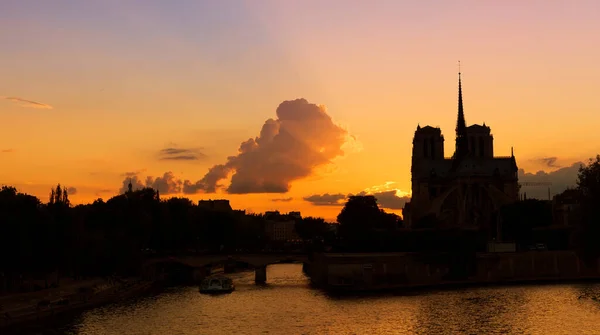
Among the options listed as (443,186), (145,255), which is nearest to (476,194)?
(443,186)

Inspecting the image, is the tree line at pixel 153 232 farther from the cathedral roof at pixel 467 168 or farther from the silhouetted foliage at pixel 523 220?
the cathedral roof at pixel 467 168

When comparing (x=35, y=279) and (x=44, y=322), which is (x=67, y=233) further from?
(x=44, y=322)

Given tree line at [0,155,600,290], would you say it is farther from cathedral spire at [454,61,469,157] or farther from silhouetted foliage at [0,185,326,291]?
cathedral spire at [454,61,469,157]

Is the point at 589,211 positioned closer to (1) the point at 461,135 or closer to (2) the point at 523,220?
(2) the point at 523,220

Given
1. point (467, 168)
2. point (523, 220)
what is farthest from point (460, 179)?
point (523, 220)

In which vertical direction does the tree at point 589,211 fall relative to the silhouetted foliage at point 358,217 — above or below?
below

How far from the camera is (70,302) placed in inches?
2527

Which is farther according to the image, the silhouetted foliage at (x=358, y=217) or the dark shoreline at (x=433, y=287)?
the silhouetted foliage at (x=358, y=217)

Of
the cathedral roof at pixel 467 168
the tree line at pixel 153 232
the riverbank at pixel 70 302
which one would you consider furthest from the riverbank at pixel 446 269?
the cathedral roof at pixel 467 168

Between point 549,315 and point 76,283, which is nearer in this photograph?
point 549,315

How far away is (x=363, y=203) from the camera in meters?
132

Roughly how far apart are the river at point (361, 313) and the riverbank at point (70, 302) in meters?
1.51

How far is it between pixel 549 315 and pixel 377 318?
11400mm

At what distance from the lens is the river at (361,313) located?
52281mm
